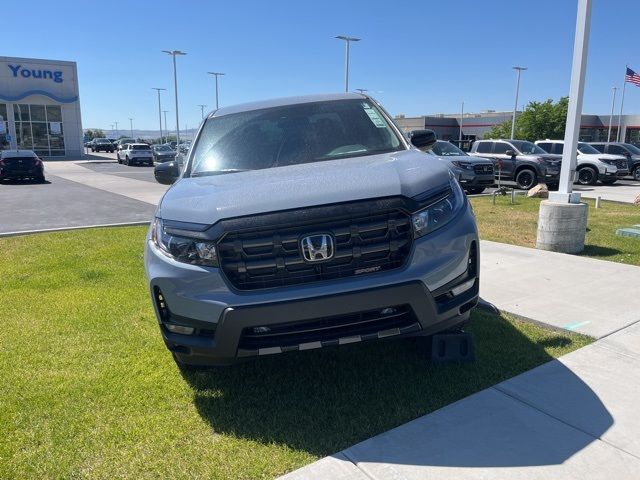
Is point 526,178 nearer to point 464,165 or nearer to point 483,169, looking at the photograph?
point 483,169

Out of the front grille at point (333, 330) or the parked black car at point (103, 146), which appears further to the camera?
the parked black car at point (103, 146)

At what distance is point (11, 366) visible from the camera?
3771 millimetres

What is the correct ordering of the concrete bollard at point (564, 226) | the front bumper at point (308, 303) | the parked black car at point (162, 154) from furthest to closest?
the parked black car at point (162, 154), the concrete bollard at point (564, 226), the front bumper at point (308, 303)

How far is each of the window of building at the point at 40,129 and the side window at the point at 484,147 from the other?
1522 inches

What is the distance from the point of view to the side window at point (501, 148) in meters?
19.0

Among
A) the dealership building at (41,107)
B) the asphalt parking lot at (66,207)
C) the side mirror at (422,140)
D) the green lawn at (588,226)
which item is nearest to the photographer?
the side mirror at (422,140)

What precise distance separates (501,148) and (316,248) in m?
18.0

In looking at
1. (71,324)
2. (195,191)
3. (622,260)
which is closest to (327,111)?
(195,191)

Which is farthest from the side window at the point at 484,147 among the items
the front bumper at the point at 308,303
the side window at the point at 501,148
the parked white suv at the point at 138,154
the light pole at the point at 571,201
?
the parked white suv at the point at 138,154

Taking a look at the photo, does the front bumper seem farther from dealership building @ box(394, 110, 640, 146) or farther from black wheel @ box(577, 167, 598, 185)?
dealership building @ box(394, 110, 640, 146)

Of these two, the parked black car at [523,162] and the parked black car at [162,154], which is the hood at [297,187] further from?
the parked black car at [162,154]

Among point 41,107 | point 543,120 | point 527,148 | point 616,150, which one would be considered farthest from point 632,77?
point 41,107

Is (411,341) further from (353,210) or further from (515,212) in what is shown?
(515,212)

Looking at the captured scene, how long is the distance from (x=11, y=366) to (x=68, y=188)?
16.3 metres
